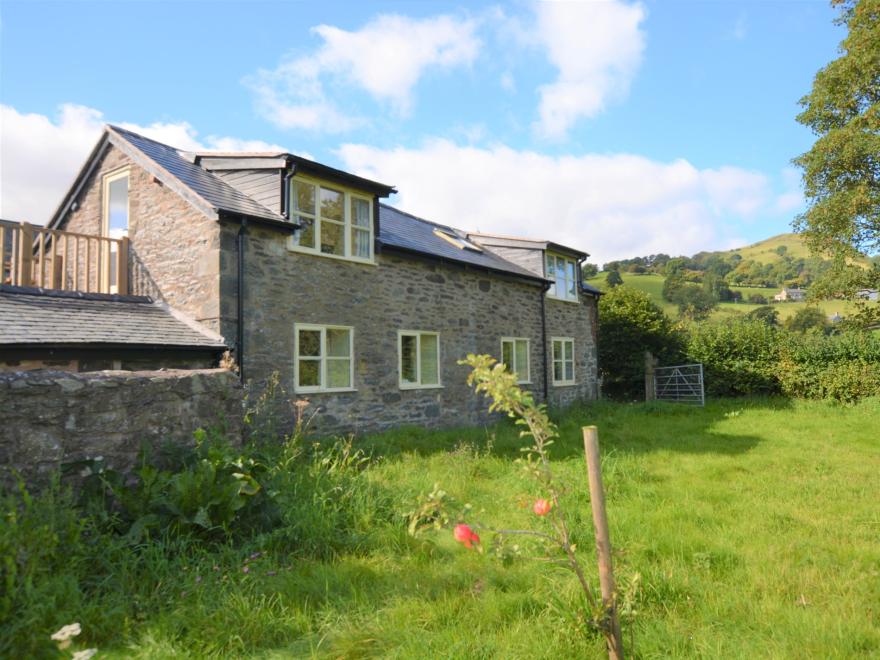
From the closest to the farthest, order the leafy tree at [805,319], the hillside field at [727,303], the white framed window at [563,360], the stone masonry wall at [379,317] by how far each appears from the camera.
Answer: the stone masonry wall at [379,317] → the white framed window at [563,360] → the leafy tree at [805,319] → the hillside field at [727,303]

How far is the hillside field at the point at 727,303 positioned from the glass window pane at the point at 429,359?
38607 mm

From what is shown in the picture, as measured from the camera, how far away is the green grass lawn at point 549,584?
3375 millimetres

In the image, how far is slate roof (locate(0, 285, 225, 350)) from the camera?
25.0 ft

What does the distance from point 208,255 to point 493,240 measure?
11090mm

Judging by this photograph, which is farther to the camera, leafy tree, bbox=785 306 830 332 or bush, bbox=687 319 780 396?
leafy tree, bbox=785 306 830 332

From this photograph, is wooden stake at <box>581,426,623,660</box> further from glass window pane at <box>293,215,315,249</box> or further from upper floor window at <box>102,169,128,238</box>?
upper floor window at <box>102,169,128,238</box>

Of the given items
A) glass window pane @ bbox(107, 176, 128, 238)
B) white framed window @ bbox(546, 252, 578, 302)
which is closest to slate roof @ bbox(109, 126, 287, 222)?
glass window pane @ bbox(107, 176, 128, 238)

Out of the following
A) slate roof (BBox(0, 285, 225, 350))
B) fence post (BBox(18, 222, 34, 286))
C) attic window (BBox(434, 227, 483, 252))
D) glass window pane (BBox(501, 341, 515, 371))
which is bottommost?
glass window pane (BBox(501, 341, 515, 371))

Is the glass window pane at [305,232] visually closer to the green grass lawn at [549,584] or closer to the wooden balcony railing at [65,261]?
the wooden balcony railing at [65,261]

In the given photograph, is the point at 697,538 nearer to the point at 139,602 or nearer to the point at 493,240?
the point at 139,602

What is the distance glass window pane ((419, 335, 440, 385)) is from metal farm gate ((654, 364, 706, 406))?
32.8ft

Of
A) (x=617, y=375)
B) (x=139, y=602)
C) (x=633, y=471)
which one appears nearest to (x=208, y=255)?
(x=139, y=602)

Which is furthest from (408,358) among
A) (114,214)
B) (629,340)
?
(629,340)

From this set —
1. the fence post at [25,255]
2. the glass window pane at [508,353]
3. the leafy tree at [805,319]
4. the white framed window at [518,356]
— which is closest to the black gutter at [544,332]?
the white framed window at [518,356]
